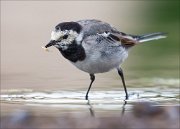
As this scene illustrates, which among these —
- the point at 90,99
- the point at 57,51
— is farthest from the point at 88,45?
the point at 57,51

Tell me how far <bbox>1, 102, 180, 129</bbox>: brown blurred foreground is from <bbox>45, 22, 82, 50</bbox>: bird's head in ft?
8.98

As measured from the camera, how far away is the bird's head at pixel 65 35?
13602 millimetres

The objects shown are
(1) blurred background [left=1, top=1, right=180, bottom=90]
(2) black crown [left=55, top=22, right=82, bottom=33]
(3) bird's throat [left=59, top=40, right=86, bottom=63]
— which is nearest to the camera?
(2) black crown [left=55, top=22, right=82, bottom=33]

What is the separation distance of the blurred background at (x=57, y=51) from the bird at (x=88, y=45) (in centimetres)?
117

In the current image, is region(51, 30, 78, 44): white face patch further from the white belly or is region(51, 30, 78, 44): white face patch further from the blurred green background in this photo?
the blurred green background

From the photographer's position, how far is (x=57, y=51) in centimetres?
2366

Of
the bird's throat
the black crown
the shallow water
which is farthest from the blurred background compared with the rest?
the black crown

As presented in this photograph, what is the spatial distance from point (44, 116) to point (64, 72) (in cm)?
745

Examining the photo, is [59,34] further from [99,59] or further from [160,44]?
[160,44]

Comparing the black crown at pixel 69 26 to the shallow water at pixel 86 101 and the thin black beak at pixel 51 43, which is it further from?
the shallow water at pixel 86 101

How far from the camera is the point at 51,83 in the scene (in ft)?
53.7

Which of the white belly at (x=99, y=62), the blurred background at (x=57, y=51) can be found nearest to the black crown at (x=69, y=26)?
the white belly at (x=99, y=62)

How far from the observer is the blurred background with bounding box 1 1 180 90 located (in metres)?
17.2

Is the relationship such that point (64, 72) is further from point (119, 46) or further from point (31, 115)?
point (31, 115)
